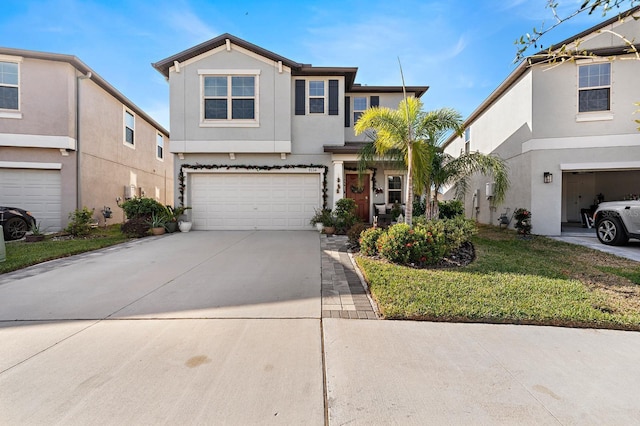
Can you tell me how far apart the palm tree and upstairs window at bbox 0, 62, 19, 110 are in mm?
12565

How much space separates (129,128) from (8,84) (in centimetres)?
477

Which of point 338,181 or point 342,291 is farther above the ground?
point 338,181

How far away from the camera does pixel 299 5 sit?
789cm

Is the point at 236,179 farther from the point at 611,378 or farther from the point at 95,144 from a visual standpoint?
the point at 611,378

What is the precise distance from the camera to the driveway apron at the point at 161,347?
204 centimetres

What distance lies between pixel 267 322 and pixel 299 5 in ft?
26.8

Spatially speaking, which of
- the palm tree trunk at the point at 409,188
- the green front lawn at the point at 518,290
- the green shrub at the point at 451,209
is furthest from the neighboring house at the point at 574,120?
the palm tree trunk at the point at 409,188

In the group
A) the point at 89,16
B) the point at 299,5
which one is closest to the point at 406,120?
the point at 299,5

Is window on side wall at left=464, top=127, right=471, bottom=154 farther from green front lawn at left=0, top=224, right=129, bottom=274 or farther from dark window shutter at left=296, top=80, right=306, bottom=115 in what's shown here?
green front lawn at left=0, top=224, right=129, bottom=274

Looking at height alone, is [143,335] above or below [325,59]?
below

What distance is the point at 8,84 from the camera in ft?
34.7

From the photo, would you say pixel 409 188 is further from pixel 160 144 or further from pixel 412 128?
pixel 160 144

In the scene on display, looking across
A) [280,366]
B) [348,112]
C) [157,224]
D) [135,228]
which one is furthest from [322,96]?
[280,366]

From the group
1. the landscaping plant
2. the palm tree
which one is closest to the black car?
the palm tree
